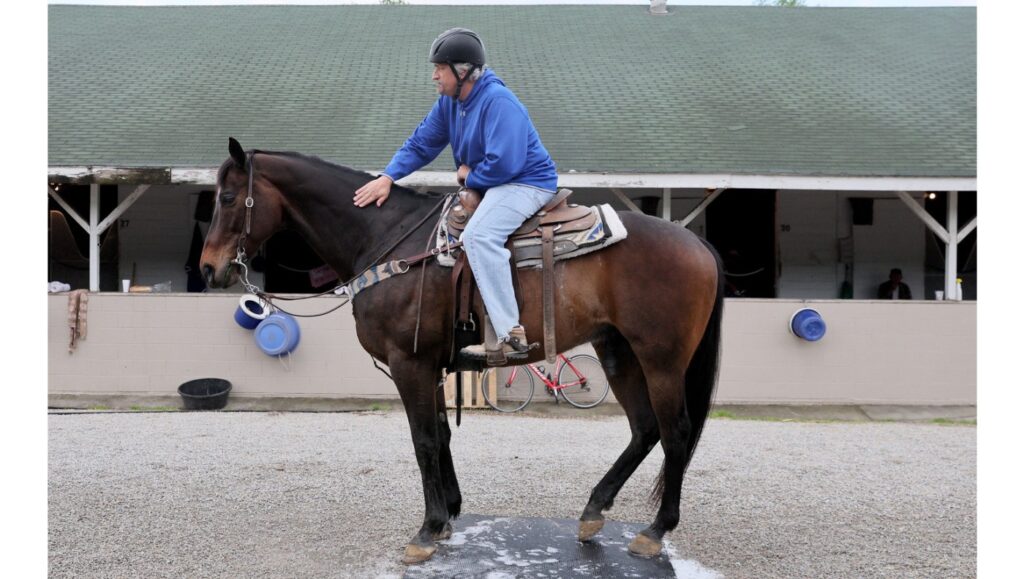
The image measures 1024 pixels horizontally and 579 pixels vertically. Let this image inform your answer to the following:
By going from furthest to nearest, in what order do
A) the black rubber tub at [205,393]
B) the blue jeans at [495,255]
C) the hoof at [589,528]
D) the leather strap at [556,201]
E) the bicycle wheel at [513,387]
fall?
the bicycle wheel at [513,387] → the black rubber tub at [205,393] → the hoof at [589,528] → the leather strap at [556,201] → the blue jeans at [495,255]

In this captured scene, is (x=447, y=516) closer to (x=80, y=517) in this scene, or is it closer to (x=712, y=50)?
(x=80, y=517)

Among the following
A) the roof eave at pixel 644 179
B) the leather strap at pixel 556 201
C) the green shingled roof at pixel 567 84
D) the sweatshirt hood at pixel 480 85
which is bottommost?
the leather strap at pixel 556 201

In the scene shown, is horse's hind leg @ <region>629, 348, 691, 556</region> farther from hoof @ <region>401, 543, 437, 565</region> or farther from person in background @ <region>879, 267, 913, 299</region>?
person in background @ <region>879, 267, 913, 299</region>

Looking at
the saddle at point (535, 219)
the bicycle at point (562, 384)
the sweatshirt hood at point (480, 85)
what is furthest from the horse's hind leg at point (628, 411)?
the bicycle at point (562, 384)

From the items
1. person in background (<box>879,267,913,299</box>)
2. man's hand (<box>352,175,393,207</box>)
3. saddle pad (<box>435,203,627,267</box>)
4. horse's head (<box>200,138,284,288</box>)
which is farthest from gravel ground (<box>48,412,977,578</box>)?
person in background (<box>879,267,913,299</box>)

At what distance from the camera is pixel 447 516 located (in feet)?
14.2

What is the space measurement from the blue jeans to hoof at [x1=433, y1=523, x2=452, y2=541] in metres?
1.21

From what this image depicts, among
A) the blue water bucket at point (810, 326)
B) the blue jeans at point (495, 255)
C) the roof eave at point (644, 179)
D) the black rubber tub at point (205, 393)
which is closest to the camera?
the blue jeans at point (495, 255)

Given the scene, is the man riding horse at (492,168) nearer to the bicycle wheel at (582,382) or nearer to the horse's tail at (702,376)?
the horse's tail at (702,376)

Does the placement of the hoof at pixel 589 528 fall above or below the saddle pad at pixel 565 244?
below

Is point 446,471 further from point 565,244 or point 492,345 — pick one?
point 565,244

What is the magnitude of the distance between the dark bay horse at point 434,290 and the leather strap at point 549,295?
0.04m

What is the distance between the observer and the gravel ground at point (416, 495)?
14.3ft

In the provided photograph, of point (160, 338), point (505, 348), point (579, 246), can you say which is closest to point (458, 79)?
point (579, 246)
